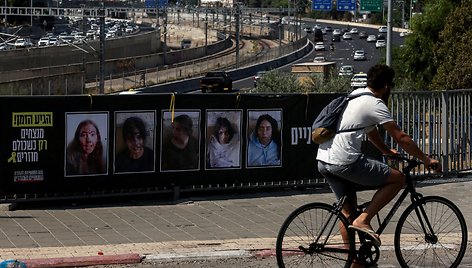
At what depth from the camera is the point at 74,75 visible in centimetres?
5397

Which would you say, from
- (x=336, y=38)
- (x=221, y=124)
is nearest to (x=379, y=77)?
(x=221, y=124)

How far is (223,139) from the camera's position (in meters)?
13.8

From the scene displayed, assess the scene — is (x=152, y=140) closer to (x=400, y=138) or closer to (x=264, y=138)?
(x=264, y=138)

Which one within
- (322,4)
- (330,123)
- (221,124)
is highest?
(322,4)

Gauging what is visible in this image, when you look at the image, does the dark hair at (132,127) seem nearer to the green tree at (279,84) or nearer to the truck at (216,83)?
Result: the green tree at (279,84)

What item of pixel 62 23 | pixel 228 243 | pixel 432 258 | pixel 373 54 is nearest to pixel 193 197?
pixel 228 243

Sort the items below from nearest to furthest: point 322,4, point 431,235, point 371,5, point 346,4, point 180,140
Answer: point 431,235 → point 180,140 → point 371,5 → point 346,4 → point 322,4

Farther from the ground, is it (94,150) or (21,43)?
(94,150)

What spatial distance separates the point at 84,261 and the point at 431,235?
11.1ft

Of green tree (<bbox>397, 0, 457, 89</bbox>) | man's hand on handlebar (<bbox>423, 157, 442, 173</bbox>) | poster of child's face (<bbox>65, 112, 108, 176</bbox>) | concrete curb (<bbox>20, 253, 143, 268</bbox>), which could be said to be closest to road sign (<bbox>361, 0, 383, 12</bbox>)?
green tree (<bbox>397, 0, 457, 89</bbox>)

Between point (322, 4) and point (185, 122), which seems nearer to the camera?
point (185, 122)

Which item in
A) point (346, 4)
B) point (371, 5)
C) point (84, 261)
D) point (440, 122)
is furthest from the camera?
point (346, 4)

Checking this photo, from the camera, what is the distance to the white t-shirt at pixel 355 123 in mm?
7879

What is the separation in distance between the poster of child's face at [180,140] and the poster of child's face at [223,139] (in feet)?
0.64
